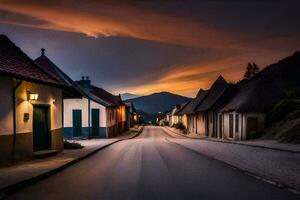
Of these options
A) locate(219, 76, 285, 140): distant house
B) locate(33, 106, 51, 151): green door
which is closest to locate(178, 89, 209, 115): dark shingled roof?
locate(219, 76, 285, 140): distant house

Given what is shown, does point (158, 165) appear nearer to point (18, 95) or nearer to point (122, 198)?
point (18, 95)

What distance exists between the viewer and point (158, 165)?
16250 mm

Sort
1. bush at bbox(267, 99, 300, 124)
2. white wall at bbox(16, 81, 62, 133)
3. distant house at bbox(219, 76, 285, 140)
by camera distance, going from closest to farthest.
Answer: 1. white wall at bbox(16, 81, 62, 133)
2. bush at bbox(267, 99, 300, 124)
3. distant house at bbox(219, 76, 285, 140)

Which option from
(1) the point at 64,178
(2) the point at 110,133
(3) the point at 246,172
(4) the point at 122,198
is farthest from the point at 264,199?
(2) the point at 110,133

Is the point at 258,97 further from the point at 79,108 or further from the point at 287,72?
the point at 287,72

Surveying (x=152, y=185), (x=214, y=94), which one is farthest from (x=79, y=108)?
(x=152, y=185)

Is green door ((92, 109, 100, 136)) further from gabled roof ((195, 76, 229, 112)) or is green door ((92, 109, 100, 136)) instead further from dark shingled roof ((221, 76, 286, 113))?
gabled roof ((195, 76, 229, 112))

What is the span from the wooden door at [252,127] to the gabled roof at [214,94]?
39.6 feet

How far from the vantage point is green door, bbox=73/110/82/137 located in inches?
1780

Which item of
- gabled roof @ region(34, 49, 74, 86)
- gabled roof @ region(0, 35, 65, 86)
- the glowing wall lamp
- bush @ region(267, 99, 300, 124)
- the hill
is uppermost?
the hill

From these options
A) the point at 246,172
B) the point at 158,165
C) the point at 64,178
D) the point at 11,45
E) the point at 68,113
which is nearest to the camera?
the point at 64,178

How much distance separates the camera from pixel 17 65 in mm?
17766

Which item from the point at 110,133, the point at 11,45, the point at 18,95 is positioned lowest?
the point at 110,133

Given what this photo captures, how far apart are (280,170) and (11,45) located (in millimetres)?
13680
